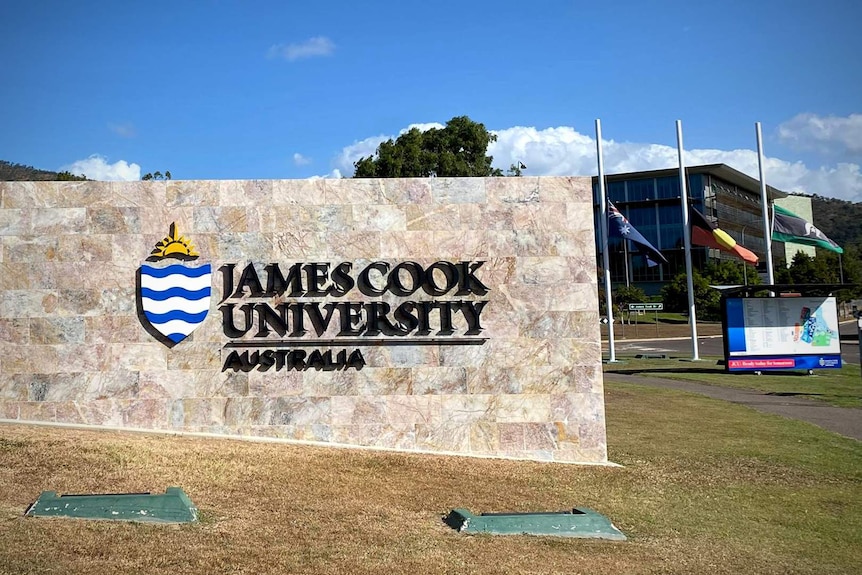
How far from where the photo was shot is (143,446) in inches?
394

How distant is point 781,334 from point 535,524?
2187cm

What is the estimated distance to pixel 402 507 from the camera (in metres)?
8.83

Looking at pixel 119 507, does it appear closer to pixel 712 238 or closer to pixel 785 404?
pixel 785 404

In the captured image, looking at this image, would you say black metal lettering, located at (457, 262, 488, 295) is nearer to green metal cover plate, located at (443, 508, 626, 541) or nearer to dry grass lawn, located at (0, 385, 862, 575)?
dry grass lawn, located at (0, 385, 862, 575)

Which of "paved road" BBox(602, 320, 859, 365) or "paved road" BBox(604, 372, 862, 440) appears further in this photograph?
"paved road" BBox(602, 320, 859, 365)

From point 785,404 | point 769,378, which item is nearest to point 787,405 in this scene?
point 785,404

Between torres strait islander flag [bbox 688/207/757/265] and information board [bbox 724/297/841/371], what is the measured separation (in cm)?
192

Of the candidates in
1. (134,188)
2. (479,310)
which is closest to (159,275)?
(134,188)

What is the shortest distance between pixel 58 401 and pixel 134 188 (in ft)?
10.5

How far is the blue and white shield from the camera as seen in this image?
456 inches

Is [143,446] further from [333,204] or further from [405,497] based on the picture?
[333,204]

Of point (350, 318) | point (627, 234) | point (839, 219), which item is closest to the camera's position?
point (350, 318)

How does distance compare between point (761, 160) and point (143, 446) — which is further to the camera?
point (761, 160)

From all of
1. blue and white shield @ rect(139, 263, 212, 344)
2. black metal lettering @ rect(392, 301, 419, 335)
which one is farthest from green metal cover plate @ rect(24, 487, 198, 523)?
black metal lettering @ rect(392, 301, 419, 335)
